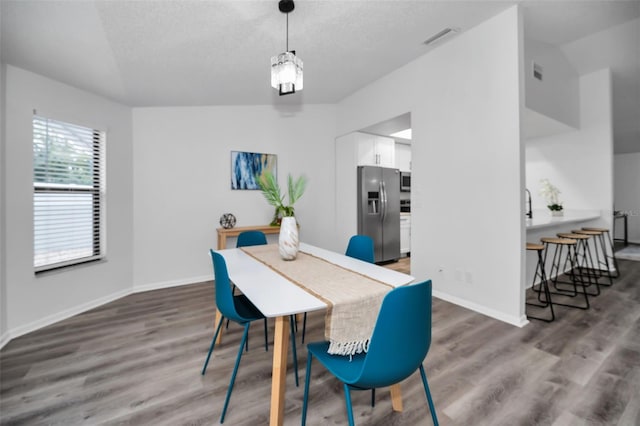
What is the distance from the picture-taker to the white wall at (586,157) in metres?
4.44

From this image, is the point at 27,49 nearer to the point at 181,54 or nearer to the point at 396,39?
the point at 181,54

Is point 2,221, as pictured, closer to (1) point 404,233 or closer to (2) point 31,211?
(2) point 31,211

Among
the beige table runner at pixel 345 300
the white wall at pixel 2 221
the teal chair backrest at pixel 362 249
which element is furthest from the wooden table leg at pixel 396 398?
the white wall at pixel 2 221

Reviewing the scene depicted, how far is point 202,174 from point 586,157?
620 cm

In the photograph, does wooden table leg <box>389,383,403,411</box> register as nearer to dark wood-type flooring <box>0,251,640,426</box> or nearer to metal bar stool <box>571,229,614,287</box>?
dark wood-type flooring <box>0,251,640,426</box>

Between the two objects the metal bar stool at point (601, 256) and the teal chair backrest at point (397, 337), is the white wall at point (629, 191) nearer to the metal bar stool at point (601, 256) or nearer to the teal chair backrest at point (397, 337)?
the metal bar stool at point (601, 256)

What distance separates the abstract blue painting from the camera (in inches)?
175

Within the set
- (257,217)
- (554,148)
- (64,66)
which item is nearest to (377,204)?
(257,217)

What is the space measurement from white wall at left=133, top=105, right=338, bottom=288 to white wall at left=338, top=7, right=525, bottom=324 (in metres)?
1.78

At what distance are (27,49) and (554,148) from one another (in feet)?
23.3

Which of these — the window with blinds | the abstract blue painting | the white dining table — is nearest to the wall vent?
the white dining table

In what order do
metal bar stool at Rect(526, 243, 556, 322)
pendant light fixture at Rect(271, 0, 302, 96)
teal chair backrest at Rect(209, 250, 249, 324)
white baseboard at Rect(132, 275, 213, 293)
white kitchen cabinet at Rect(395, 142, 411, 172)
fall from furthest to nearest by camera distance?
white kitchen cabinet at Rect(395, 142, 411, 172) → white baseboard at Rect(132, 275, 213, 293) → metal bar stool at Rect(526, 243, 556, 322) → pendant light fixture at Rect(271, 0, 302, 96) → teal chair backrest at Rect(209, 250, 249, 324)

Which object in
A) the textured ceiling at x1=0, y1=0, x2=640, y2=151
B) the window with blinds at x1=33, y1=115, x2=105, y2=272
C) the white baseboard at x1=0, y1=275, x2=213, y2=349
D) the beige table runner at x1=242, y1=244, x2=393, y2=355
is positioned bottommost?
the white baseboard at x1=0, y1=275, x2=213, y2=349

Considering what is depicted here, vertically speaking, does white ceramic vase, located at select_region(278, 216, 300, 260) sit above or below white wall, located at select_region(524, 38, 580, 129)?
below
